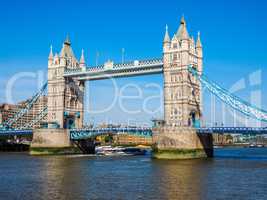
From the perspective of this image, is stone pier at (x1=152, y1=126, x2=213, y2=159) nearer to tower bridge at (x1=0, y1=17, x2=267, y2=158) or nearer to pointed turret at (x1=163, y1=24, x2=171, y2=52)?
tower bridge at (x1=0, y1=17, x2=267, y2=158)

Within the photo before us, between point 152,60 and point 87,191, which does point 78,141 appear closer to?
point 152,60

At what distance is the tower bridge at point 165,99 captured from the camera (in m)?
59.9

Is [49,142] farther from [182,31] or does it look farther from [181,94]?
[182,31]

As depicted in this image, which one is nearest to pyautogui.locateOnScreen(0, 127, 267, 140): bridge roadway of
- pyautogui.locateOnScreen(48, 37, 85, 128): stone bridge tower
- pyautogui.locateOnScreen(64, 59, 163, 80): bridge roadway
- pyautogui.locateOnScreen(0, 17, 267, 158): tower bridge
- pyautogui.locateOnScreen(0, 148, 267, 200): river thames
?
pyautogui.locateOnScreen(0, 17, 267, 158): tower bridge

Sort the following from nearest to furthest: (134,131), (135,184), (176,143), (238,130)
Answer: (135,184)
(238,130)
(176,143)
(134,131)

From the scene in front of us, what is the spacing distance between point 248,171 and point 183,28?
29668 mm

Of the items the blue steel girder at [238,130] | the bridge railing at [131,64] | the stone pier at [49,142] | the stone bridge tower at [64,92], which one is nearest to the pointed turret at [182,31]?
the bridge railing at [131,64]

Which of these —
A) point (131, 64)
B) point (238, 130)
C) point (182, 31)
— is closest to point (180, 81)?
point (182, 31)

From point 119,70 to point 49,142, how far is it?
16.7 m

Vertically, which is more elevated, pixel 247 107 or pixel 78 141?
pixel 247 107

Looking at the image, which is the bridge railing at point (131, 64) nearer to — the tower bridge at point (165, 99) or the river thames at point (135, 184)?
the tower bridge at point (165, 99)

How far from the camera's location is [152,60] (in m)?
68.1

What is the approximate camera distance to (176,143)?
2347 inches

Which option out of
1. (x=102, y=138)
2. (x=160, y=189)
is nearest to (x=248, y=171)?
(x=160, y=189)
